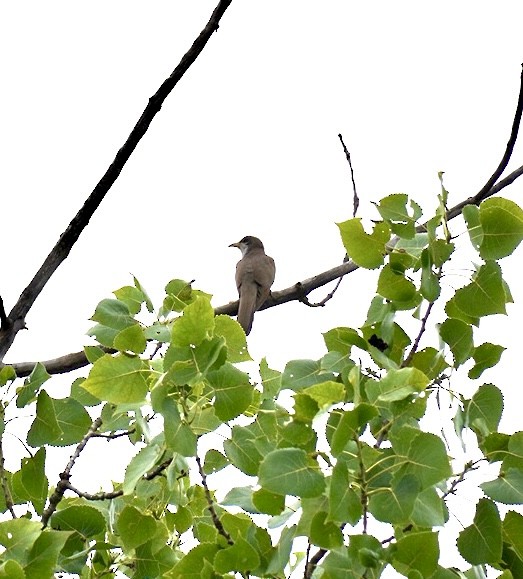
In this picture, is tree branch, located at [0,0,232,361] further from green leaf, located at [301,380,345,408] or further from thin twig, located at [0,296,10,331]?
green leaf, located at [301,380,345,408]

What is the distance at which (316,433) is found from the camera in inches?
84.4

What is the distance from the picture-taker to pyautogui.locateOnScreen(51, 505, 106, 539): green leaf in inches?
103

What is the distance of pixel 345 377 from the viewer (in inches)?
91.0

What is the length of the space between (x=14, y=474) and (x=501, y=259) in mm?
1499

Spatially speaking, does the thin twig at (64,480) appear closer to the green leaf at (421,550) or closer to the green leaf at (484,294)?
the green leaf at (421,550)

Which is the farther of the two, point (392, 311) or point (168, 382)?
point (392, 311)

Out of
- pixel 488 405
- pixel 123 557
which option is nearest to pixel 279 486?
pixel 488 405

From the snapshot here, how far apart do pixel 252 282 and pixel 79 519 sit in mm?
5397

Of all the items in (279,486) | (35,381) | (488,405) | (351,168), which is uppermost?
(351,168)

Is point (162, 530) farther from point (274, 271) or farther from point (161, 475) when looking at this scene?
point (274, 271)

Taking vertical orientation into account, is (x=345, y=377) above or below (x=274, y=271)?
below

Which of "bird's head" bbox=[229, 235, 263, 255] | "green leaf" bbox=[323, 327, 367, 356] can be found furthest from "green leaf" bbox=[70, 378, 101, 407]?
"bird's head" bbox=[229, 235, 263, 255]

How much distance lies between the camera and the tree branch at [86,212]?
9.18 feet

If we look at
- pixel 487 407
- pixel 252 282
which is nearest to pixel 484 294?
pixel 487 407
